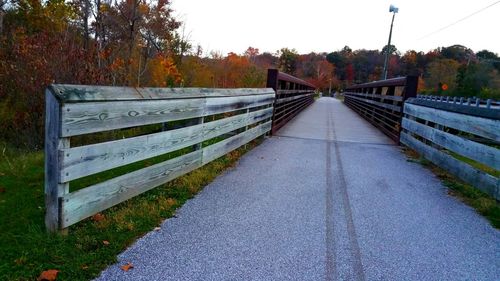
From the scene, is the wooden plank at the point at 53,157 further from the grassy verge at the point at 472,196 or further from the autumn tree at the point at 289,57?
the autumn tree at the point at 289,57

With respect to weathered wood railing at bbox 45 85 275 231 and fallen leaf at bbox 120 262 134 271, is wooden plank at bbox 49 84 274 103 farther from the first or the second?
fallen leaf at bbox 120 262 134 271

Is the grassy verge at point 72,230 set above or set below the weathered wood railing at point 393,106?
below

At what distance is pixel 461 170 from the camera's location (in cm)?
517

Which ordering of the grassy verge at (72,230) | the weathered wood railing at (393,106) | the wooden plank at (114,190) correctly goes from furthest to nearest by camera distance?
the weathered wood railing at (393,106)
the wooden plank at (114,190)
the grassy verge at (72,230)

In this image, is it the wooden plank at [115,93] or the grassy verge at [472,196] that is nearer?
the wooden plank at [115,93]

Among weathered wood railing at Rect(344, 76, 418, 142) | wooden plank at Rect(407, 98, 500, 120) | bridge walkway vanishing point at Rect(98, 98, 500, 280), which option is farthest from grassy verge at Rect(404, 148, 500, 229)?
weathered wood railing at Rect(344, 76, 418, 142)

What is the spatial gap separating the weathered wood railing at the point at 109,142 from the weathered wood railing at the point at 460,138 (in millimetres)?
3379

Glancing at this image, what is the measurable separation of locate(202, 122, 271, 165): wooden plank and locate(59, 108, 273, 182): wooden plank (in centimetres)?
23

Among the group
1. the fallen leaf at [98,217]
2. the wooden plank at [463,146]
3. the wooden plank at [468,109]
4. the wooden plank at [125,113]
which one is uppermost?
the wooden plank at [468,109]

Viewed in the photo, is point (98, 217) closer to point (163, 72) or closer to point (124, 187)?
→ point (124, 187)

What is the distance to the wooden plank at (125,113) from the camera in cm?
276

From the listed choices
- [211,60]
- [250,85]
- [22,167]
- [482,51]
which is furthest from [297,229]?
[482,51]

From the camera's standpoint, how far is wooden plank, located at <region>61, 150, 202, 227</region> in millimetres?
2838

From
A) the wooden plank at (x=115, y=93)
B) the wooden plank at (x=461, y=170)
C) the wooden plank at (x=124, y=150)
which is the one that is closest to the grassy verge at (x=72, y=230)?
the wooden plank at (x=124, y=150)
